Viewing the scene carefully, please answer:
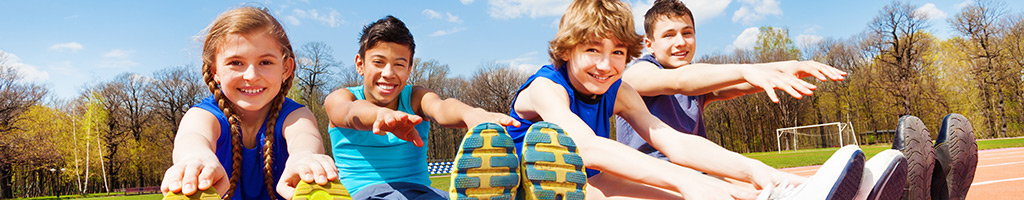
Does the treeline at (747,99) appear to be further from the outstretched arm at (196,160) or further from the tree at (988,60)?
the outstretched arm at (196,160)

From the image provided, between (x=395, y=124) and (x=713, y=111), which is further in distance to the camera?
(x=713, y=111)

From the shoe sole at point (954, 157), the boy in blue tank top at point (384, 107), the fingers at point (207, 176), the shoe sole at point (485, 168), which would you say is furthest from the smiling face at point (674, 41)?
the fingers at point (207, 176)

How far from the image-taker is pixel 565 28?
223 centimetres

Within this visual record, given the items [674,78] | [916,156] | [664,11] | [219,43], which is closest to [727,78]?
[674,78]

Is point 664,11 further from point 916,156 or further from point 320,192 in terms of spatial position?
point 320,192

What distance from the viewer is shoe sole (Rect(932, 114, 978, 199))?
2.62m

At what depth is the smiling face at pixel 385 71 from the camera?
7.59 ft

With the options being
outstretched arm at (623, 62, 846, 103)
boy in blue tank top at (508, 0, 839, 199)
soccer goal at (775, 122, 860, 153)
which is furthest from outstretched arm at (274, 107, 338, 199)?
soccer goal at (775, 122, 860, 153)

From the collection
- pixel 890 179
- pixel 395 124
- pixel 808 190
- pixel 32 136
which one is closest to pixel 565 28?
pixel 395 124

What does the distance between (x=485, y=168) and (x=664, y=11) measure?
2.02m

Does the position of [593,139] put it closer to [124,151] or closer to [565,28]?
[565,28]

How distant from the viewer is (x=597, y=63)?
2133 millimetres

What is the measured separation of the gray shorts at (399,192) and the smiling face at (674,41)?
1529 millimetres

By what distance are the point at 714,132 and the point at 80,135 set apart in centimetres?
3925
